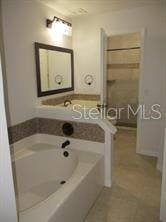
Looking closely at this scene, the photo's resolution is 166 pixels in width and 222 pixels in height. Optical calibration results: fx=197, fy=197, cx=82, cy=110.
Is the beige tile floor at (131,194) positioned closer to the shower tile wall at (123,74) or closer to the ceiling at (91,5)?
the shower tile wall at (123,74)

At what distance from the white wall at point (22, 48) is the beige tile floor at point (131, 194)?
1.38m

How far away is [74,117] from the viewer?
244 centimetres

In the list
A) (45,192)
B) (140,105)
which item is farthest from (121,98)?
(45,192)

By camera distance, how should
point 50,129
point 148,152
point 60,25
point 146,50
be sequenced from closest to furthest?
point 50,129, point 146,50, point 60,25, point 148,152

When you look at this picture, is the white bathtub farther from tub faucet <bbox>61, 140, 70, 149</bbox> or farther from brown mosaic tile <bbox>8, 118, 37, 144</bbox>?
A: brown mosaic tile <bbox>8, 118, 37, 144</bbox>

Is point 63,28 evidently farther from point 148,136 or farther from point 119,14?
point 148,136

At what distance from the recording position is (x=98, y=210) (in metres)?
2.02

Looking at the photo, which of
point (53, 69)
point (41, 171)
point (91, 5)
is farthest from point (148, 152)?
point (91, 5)

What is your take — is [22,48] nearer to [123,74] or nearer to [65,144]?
[65,144]

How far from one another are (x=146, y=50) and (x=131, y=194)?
2.10 meters

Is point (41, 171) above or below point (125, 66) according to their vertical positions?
below

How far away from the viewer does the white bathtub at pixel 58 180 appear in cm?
156

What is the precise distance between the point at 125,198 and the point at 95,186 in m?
0.38

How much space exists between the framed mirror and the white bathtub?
2.98 ft
